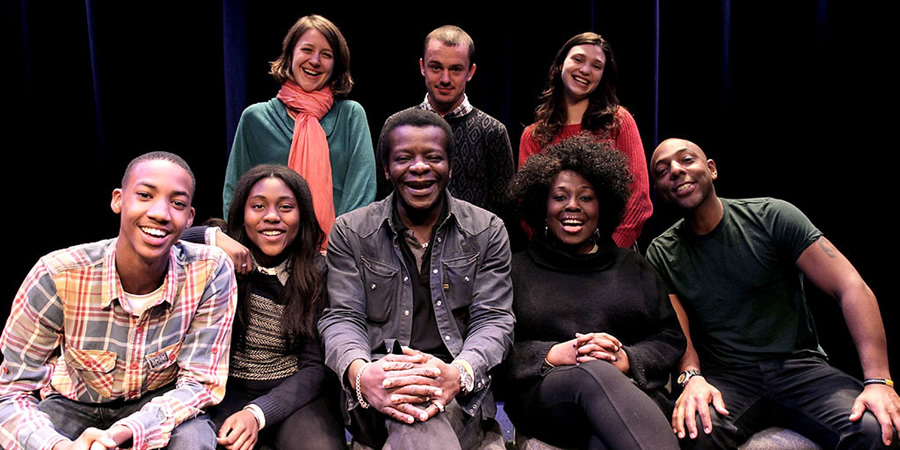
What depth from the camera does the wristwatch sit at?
225 cm

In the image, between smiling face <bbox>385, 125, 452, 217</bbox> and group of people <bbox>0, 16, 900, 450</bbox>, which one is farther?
smiling face <bbox>385, 125, 452, 217</bbox>

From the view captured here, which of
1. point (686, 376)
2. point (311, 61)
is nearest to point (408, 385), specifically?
point (686, 376)

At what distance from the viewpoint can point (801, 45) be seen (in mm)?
3344

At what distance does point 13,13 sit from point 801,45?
167 inches

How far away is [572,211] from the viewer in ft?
7.66

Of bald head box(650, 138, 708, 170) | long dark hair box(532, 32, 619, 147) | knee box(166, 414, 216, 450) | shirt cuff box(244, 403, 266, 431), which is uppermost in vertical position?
long dark hair box(532, 32, 619, 147)

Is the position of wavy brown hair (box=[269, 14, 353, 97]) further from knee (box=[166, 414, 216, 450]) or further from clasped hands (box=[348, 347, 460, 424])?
knee (box=[166, 414, 216, 450])

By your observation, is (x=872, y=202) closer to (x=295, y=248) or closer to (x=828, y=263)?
(x=828, y=263)

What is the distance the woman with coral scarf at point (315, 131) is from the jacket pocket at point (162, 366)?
3.24 feet

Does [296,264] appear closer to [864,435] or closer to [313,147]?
[313,147]

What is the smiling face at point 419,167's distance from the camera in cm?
222

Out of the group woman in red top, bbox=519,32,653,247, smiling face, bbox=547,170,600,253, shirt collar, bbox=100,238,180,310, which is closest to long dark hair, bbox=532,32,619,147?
woman in red top, bbox=519,32,653,247

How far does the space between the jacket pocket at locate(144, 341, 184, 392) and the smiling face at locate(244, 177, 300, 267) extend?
1.62ft

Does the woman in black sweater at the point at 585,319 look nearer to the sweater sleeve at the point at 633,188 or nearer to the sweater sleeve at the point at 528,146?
the sweater sleeve at the point at 633,188
